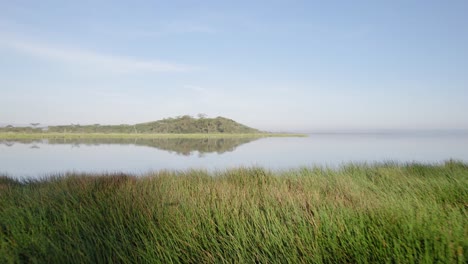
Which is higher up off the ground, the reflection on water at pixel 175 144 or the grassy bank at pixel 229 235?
the grassy bank at pixel 229 235

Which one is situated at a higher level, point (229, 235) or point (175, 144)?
point (229, 235)

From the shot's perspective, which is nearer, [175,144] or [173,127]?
[175,144]

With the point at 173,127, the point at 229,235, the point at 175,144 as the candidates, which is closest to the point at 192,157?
the point at 229,235

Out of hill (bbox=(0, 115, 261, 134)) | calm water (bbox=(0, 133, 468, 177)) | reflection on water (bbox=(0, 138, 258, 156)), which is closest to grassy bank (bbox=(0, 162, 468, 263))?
calm water (bbox=(0, 133, 468, 177))

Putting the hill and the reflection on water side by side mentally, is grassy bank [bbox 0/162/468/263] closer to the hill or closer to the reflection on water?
the reflection on water

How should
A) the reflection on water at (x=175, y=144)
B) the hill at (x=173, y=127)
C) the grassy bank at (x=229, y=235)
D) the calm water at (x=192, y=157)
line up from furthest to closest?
the hill at (x=173, y=127) → the reflection on water at (x=175, y=144) → the calm water at (x=192, y=157) → the grassy bank at (x=229, y=235)

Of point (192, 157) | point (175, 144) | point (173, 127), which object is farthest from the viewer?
point (173, 127)

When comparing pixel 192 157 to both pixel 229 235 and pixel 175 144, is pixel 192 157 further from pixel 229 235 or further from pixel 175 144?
pixel 175 144

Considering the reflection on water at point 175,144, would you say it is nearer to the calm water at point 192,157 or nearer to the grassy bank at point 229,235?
the calm water at point 192,157

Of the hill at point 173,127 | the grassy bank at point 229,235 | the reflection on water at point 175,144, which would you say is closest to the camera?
the grassy bank at point 229,235

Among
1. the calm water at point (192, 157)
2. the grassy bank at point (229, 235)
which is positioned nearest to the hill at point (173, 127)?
the calm water at point (192, 157)

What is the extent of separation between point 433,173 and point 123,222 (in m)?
8.76

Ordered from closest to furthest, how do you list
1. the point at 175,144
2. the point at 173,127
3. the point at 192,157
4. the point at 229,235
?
the point at 229,235 → the point at 192,157 → the point at 175,144 → the point at 173,127

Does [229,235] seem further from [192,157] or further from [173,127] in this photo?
[173,127]
